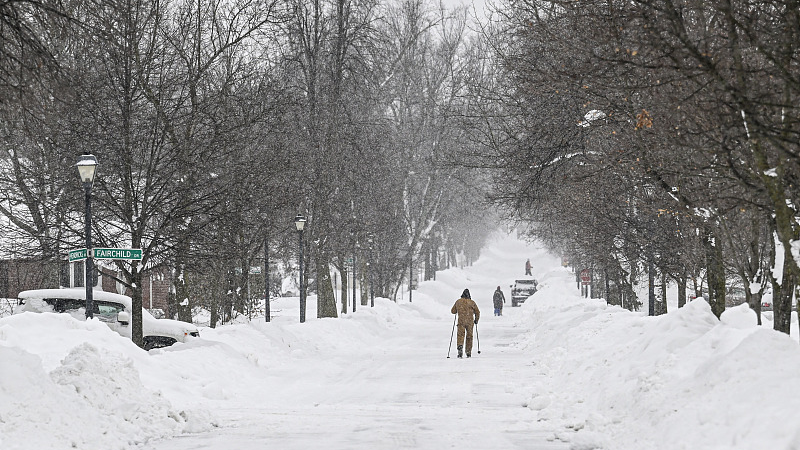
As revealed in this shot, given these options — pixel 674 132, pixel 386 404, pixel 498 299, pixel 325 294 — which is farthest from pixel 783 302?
pixel 498 299

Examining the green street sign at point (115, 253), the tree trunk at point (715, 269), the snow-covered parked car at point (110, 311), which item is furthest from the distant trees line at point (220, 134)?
the tree trunk at point (715, 269)

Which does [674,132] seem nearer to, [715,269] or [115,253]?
[715,269]

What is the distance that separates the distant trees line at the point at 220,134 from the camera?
18359 millimetres

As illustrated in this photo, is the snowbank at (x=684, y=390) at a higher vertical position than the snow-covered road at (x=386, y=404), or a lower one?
higher

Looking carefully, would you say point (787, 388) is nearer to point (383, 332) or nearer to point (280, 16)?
point (280, 16)

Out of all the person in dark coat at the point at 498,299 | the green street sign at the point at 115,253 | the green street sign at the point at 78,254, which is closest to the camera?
the green street sign at the point at 78,254

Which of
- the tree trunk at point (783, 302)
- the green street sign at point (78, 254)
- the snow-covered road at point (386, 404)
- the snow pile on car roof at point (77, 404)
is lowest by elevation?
the snow-covered road at point (386, 404)

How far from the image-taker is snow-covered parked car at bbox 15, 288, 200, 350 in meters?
22.5

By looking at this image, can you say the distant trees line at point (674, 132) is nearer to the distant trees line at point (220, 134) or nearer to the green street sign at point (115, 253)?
the distant trees line at point (220, 134)

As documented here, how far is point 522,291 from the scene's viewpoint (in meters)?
63.0

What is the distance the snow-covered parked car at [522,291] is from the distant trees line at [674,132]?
1411 inches

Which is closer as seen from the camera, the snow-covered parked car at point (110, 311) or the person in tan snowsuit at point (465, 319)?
the snow-covered parked car at point (110, 311)

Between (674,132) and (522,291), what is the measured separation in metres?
52.5

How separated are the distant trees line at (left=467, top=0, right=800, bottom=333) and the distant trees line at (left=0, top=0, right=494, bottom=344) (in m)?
3.76
